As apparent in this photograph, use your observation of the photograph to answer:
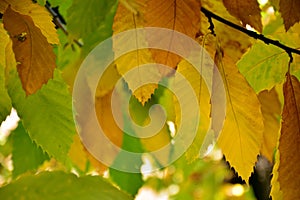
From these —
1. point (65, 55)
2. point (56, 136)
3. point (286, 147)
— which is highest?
point (65, 55)

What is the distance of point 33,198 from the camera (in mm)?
422

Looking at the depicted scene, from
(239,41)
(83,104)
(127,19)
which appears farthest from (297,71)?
(83,104)

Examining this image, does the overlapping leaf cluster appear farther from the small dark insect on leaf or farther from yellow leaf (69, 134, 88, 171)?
yellow leaf (69, 134, 88, 171)

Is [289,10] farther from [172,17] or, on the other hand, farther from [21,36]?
[21,36]

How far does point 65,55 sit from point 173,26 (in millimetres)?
448

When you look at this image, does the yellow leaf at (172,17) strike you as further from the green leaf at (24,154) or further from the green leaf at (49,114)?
the green leaf at (24,154)

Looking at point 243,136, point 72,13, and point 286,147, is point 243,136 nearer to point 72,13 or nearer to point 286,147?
point 286,147

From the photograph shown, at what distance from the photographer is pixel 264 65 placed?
1.68 ft

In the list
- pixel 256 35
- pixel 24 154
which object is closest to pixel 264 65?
pixel 256 35

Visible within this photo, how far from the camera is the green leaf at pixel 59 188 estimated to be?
422mm

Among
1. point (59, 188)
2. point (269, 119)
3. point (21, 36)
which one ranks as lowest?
point (269, 119)

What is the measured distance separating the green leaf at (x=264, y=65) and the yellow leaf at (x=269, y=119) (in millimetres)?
124

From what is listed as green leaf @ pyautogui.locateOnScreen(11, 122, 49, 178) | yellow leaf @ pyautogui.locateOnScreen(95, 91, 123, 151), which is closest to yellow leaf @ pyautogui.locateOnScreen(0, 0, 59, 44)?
yellow leaf @ pyautogui.locateOnScreen(95, 91, 123, 151)

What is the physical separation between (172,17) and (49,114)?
A: 0.62 feet
